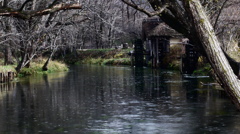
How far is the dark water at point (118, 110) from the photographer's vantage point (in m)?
12.4

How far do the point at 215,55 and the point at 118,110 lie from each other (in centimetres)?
660

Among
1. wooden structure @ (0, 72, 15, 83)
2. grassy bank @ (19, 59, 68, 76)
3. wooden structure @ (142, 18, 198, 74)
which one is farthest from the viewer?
wooden structure @ (142, 18, 198, 74)

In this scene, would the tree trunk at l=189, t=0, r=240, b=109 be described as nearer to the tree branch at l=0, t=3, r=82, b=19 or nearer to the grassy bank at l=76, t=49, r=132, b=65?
the tree branch at l=0, t=3, r=82, b=19

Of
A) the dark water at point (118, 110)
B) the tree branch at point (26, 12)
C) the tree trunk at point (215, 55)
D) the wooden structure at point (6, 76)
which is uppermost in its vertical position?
the tree branch at point (26, 12)

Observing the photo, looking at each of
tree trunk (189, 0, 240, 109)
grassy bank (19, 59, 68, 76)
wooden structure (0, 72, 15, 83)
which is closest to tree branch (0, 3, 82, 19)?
tree trunk (189, 0, 240, 109)

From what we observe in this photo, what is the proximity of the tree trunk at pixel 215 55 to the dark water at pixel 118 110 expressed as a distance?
259 centimetres

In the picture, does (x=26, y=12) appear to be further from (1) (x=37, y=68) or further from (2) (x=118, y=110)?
(1) (x=37, y=68)

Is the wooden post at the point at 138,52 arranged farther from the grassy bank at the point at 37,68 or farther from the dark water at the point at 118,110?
the dark water at the point at 118,110

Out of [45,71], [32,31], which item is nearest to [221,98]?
[32,31]

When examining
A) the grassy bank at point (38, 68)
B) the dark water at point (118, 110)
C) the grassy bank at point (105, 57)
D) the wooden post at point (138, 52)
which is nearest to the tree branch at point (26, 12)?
the dark water at point (118, 110)

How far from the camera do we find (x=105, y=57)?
5669cm

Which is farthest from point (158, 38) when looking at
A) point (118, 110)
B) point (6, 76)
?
point (118, 110)

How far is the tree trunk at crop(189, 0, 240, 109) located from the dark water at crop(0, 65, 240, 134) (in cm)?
259

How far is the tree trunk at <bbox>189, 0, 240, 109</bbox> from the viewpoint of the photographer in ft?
31.3
